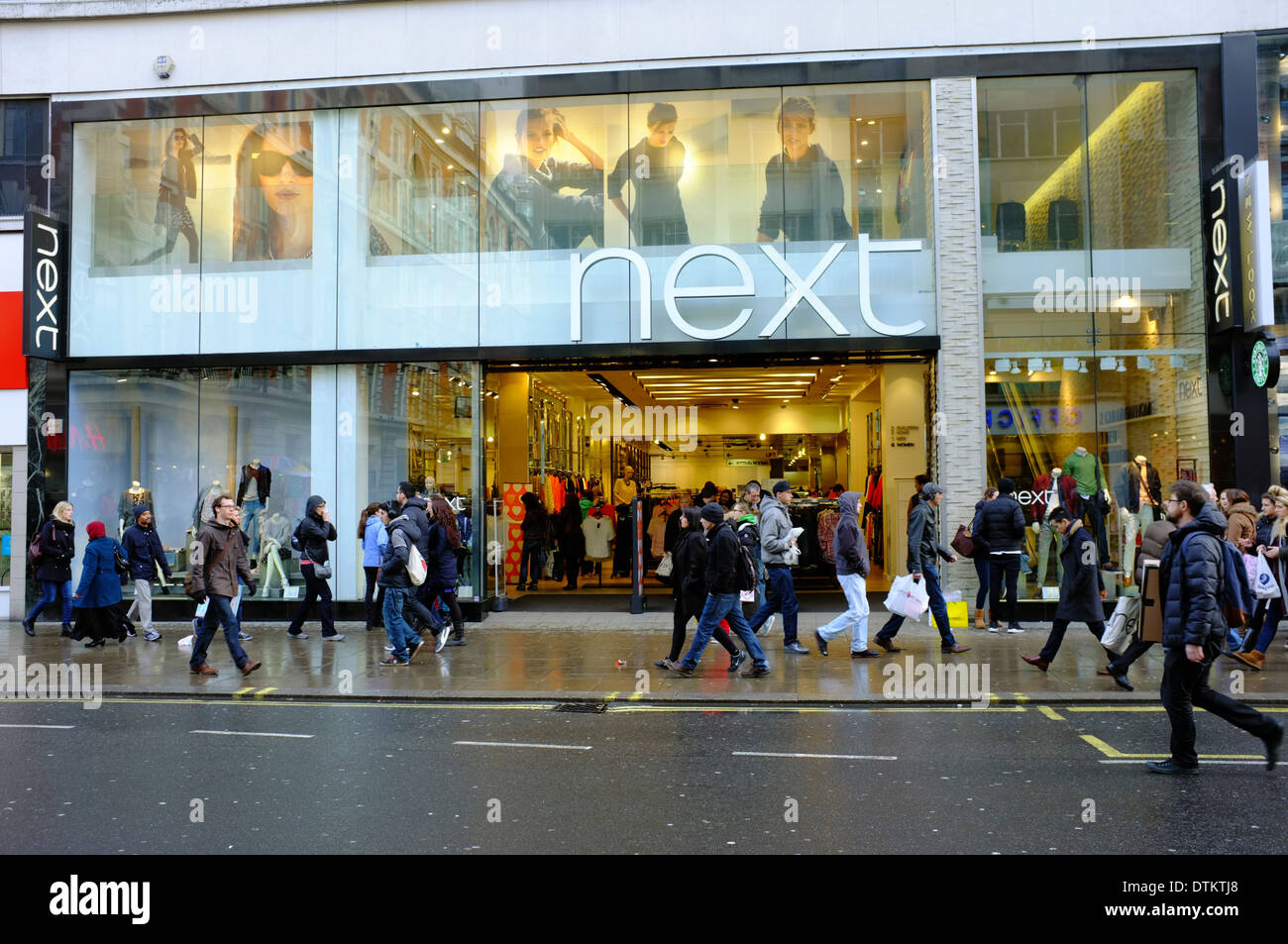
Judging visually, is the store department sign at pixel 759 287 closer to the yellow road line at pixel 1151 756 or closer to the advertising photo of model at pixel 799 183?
the advertising photo of model at pixel 799 183

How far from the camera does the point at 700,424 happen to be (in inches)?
1036

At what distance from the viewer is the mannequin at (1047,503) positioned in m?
14.1

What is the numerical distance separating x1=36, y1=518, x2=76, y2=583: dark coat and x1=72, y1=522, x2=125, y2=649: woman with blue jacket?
110cm

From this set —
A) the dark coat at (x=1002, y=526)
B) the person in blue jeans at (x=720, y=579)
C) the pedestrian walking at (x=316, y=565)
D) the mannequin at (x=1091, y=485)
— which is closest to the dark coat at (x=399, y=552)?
the pedestrian walking at (x=316, y=565)

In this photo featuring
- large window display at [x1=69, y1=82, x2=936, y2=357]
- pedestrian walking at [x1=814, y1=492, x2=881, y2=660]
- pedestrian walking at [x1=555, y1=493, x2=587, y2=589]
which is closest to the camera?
pedestrian walking at [x1=814, y1=492, x2=881, y2=660]

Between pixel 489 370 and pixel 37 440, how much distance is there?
7410 millimetres

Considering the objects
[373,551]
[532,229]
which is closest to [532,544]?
[373,551]

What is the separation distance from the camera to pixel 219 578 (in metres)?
10.4

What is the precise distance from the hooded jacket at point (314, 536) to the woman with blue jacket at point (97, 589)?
2.33 m

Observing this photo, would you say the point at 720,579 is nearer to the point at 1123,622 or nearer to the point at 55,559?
the point at 1123,622

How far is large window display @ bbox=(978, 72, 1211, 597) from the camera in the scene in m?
14.2

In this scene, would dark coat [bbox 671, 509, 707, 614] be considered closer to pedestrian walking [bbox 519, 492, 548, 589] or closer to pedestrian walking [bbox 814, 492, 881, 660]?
pedestrian walking [bbox 814, 492, 881, 660]

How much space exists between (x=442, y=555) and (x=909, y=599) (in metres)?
5.57

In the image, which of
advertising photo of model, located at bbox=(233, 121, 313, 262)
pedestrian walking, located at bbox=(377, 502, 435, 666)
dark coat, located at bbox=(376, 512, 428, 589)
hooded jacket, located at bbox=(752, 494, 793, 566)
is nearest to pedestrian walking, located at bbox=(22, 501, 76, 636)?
advertising photo of model, located at bbox=(233, 121, 313, 262)
